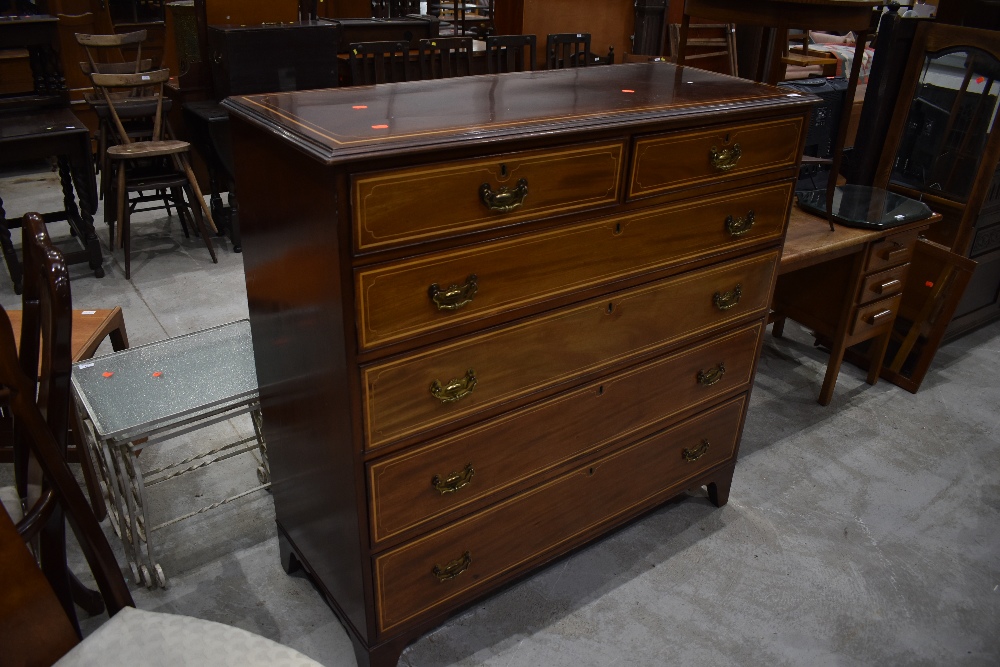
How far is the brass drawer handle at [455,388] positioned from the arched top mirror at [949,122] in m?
2.73

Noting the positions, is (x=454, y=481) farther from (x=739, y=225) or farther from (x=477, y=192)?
(x=739, y=225)

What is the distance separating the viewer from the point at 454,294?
5.13 ft

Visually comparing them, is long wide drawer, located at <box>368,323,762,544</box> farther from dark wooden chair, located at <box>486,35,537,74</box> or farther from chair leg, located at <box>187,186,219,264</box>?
chair leg, located at <box>187,186,219,264</box>

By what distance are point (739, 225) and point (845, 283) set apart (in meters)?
1.18

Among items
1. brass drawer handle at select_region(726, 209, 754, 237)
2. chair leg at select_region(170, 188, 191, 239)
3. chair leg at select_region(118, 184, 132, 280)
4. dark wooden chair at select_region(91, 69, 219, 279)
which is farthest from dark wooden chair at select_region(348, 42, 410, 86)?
brass drawer handle at select_region(726, 209, 754, 237)

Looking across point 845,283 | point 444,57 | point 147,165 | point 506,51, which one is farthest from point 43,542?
point 147,165

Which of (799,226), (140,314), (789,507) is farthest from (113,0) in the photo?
(789,507)

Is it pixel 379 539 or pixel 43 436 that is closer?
pixel 43 436

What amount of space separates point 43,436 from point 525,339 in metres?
0.97

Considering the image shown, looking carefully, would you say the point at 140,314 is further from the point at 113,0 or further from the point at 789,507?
the point at 113,0

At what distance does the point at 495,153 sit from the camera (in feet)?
4.91

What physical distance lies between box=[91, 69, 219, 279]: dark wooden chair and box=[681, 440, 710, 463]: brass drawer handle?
308cm

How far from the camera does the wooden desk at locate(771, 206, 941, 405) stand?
9.18 ft

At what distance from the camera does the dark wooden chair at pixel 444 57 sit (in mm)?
4012
